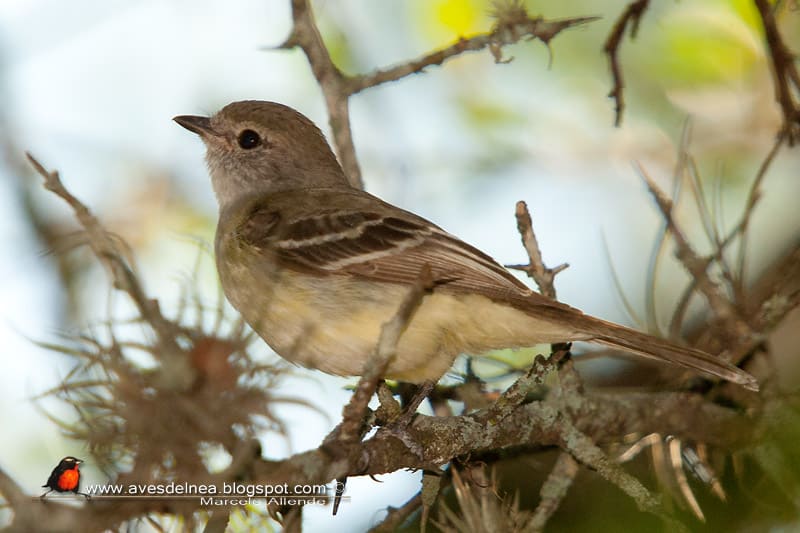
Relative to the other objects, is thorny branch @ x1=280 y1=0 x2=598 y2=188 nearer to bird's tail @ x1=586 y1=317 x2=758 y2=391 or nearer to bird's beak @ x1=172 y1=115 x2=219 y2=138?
bird's beak @ x1=172 y1=115 x2=219 y2=138

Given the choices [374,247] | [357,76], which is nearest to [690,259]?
[374,247]

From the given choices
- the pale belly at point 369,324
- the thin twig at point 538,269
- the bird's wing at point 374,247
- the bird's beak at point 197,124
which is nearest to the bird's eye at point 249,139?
the bird's beak at point 197,124

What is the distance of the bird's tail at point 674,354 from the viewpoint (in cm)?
516

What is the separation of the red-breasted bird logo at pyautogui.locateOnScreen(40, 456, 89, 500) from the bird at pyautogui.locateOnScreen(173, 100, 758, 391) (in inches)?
53.6

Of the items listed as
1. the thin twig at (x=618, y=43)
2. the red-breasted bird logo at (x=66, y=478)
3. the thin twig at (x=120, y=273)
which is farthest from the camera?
the thin twig at (x=618, y=43)

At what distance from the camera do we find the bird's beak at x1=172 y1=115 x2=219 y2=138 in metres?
7.25

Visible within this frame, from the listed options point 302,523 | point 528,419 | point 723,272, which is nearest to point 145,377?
point 302,523

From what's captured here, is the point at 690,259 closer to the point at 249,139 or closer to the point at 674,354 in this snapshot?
the point at 674,354

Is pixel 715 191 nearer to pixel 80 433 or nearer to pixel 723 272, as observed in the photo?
pixel 723 272

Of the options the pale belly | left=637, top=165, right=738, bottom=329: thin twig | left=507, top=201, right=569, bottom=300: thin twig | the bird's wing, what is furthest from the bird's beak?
left=637, top=165, right=738, bottom=329: thin twig

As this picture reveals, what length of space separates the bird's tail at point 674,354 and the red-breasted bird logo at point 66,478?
108 inches

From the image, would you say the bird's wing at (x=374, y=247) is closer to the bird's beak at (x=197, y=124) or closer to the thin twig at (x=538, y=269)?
the thin twig at (x=538, y=269)

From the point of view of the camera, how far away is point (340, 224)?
595 cm

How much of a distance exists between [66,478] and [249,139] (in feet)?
12.7
